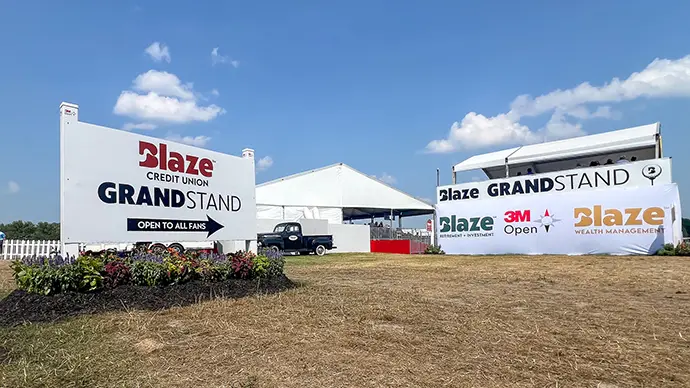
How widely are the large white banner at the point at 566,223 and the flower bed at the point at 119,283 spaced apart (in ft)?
53.5

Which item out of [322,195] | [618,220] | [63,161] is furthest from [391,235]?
[63,161]

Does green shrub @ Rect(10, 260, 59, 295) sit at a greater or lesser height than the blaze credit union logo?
lesser

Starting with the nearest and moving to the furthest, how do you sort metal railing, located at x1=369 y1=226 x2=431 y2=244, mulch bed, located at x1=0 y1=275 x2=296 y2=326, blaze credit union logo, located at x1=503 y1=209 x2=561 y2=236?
mulch bed, located at x1=0 y1=275 x2=296 y2=326 < blaze credit union logo, located at x1=503 y1=209 x2=561 y2=236 < metal railing, located at x1=369 y1=226 x2=431 y2=244

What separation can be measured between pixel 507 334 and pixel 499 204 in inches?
740

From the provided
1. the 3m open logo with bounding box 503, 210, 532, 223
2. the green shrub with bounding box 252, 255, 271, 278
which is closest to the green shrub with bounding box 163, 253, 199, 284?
the green shrub with bounding box 252, 255, 271, 278

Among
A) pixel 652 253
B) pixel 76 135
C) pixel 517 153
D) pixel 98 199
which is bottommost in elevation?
pixel 652 253

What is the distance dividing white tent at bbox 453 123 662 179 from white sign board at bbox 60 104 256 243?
66.2 feet

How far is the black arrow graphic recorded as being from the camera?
25.1ft

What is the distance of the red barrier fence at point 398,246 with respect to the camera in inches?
1189

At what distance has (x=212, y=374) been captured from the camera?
380cm

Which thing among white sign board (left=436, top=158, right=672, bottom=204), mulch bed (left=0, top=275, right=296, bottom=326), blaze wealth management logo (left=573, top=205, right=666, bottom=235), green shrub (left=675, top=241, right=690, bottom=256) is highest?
white sign board (left=436, top=158, right=672, bottom=204)

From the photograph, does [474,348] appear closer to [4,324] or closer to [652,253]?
[4,324]

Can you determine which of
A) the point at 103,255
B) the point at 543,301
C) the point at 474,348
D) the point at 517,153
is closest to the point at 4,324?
the point at 103,255

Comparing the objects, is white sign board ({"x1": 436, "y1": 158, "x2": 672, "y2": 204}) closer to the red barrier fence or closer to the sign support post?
the red barrier fence
